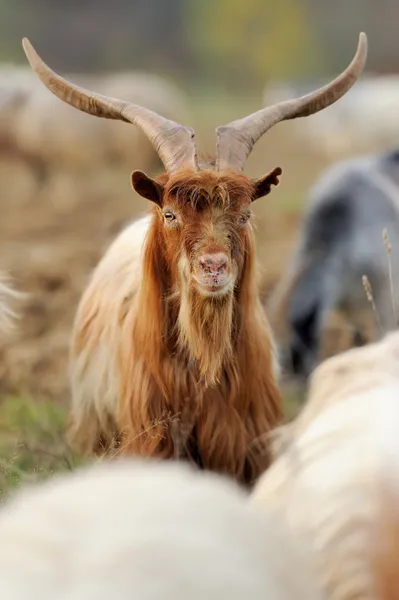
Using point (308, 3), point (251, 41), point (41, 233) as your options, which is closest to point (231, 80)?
point (251, 41)

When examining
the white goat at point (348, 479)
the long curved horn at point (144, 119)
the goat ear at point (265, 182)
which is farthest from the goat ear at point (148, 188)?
the white goat at point (348, 479)

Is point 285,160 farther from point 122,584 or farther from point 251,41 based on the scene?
point 122,584

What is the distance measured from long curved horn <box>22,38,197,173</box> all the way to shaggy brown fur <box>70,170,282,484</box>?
0.11m

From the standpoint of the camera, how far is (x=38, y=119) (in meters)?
12.1

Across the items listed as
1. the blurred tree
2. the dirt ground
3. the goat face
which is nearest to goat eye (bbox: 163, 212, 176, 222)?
the goat face

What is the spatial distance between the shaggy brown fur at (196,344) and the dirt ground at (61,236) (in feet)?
2.44

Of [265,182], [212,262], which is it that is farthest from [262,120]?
[212,262]

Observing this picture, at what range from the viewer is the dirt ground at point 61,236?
6.31 meters

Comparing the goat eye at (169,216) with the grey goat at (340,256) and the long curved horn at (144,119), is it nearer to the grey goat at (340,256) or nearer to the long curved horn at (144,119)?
the long curved horn at (144,119)

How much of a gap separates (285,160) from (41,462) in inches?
376

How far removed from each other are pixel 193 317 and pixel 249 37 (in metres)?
15.8

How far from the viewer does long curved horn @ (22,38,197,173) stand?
387 centimetres

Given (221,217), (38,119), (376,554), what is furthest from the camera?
(38,119)

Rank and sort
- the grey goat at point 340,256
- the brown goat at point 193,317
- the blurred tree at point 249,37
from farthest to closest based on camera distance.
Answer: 1. the blurred tree at point 249,37
2. the grey goat at point 340,256
3. the brown goat at point 193,317
